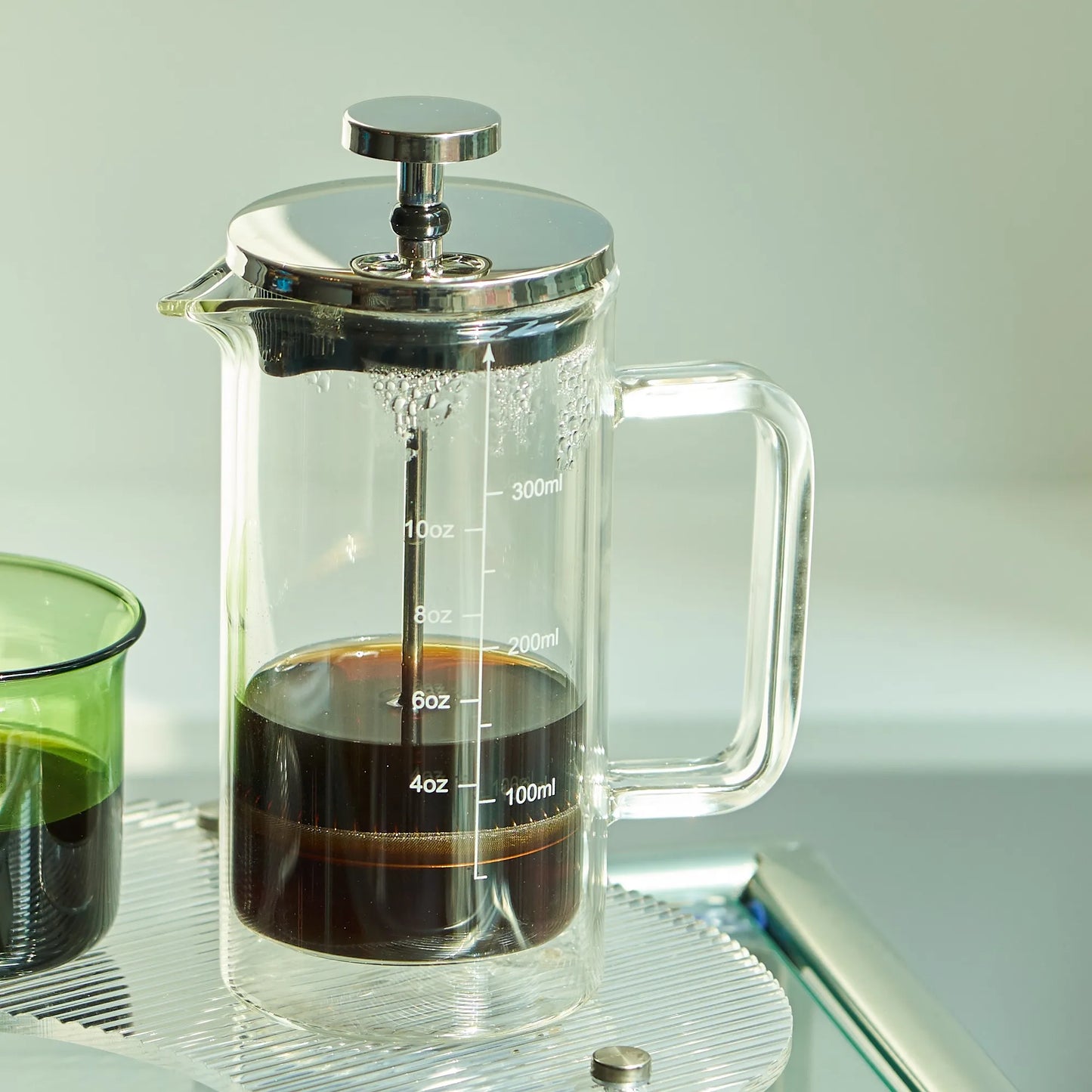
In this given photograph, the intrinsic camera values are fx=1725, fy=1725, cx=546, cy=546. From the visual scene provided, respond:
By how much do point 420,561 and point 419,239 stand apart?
9cm

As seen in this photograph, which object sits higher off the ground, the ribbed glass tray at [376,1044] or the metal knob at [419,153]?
the metal knob at [419,153]

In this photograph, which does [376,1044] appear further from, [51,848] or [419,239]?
[419,239]

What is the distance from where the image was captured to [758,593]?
1.75ft

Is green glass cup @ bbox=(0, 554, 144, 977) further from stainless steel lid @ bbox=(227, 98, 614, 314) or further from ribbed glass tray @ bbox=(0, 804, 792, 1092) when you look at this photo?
stainless steel lid @ bbox=(227, 98, 614, 314)

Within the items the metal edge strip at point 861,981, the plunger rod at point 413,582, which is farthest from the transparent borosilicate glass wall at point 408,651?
the metal edge strip at point 861,981

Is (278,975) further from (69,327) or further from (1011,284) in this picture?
(1011,284)

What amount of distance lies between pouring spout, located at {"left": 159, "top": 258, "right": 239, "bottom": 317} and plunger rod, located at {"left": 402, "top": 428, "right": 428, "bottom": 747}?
63 millimetres

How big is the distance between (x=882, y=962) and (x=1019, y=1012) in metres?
0.31

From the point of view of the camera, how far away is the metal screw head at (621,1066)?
1.64 ft

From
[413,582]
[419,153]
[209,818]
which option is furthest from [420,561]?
[209,818]

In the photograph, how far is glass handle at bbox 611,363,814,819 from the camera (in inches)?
A: 19.6

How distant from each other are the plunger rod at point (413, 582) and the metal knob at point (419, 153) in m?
0.05

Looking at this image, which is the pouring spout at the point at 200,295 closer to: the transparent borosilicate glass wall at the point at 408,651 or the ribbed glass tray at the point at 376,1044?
the transparent borosilicate glass wall at the point at 408,651

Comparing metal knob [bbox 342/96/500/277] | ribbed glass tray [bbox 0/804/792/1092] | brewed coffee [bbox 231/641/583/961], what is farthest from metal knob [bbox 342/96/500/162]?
ribbed glass tray [bbox 0/804/792/1092]
